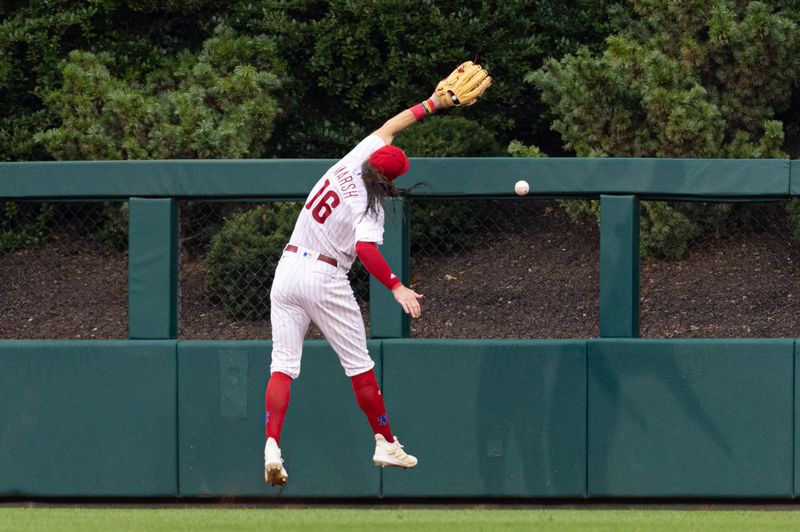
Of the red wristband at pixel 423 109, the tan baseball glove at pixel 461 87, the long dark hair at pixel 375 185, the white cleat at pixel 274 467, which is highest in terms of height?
the tan baseball glove at pixel 461 87

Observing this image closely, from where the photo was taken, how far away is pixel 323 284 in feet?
18.8

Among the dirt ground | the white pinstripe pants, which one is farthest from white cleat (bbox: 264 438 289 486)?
the dirt ground

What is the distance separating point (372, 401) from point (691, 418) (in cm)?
188

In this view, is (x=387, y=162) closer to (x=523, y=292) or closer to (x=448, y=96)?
(x=448, y=96)

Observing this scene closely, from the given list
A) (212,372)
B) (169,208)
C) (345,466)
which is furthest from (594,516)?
(169,208)

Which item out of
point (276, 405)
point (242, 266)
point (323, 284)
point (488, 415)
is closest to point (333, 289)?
point (323, 284)

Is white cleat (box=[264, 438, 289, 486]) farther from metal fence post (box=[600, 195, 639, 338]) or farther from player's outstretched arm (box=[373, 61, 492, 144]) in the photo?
metal fence post (box=[600, 195, 639, 338])

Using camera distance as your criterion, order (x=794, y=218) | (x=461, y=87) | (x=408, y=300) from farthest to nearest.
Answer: (x=794, y=218) → (x=461, y=87) → (x=408, y=300)

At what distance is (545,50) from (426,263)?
424 centimetres

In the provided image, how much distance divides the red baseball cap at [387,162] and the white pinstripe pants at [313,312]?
0.54m

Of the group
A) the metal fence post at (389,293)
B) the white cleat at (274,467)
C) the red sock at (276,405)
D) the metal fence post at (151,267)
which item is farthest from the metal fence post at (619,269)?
the metal fence post at (151,267)

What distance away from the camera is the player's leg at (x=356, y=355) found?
5734mm

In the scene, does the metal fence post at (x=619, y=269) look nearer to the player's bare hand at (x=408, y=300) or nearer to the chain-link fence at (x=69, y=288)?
the player's bare hand at (x=408, y=300)

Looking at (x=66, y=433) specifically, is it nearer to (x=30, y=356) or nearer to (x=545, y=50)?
(x=30, y=356)
